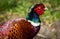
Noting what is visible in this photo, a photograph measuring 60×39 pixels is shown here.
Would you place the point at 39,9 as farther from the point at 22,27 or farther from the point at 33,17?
the point at 22,27

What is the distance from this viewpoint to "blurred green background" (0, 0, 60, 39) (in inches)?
272

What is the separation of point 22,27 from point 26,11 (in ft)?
7.92

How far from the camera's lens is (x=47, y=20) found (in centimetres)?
700

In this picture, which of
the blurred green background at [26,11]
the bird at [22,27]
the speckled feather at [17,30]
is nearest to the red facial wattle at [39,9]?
the bird at [22,27]

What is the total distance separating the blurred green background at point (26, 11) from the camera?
6902 millimetres

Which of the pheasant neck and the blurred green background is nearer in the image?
the pheasant neck

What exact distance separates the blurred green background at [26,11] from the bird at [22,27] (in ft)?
5.10

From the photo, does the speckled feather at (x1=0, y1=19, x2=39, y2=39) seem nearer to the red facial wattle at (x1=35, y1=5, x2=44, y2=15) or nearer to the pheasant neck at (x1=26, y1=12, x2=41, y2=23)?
the pheasant neck at (x1=26, y1=12, x2=41, y2=23)

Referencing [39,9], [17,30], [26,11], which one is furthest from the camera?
[26,11]

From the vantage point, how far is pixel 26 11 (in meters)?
7.28

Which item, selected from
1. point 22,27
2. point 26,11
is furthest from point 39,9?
point 26,11

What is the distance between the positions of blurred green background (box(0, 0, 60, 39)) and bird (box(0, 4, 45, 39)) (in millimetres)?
1556

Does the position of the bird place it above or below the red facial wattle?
below

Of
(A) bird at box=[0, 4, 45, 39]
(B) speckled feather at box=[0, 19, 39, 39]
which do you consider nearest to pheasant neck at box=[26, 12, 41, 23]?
(A) bird at box=[0, 4, 45, 39]
